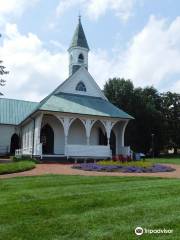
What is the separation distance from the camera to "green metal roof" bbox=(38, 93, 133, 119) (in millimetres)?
30578

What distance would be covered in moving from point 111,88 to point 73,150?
25.6 m

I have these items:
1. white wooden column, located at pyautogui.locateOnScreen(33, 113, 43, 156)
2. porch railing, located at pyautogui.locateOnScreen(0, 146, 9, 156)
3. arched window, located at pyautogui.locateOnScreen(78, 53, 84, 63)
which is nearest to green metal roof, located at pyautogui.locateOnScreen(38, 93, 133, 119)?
white wooden column, located at pyautogui.locateOnScreen(33, 113, 43, 156)

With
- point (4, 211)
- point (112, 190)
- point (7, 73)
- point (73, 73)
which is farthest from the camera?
point (73, 73)

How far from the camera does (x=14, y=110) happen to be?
4397 cm

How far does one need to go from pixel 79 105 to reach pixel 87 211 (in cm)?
2431

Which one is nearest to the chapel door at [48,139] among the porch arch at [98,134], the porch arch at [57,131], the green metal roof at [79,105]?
the porch arch at [57,131]

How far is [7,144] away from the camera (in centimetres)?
4094

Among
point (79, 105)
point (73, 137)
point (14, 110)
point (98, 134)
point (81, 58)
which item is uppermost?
→ point (81, 58)

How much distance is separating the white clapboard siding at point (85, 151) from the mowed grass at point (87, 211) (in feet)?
58.7

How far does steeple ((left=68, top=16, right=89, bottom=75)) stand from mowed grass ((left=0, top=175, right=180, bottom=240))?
27626 mm

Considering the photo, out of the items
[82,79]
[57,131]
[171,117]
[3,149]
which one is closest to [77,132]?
[57,131]

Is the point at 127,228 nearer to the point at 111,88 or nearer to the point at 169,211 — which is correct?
the point at 169,211

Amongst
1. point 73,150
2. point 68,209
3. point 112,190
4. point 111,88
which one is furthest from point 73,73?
point 68,209

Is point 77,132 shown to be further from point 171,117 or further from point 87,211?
point 171,117
